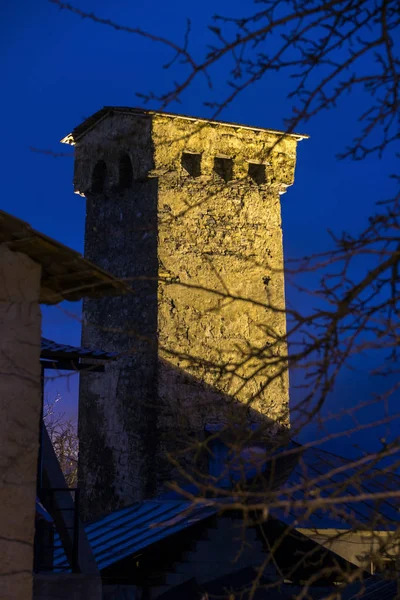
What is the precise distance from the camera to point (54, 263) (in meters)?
5.21

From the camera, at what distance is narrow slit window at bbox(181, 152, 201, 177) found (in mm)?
12938

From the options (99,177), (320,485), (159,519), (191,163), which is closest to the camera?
(320,485)

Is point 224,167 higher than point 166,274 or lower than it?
higher

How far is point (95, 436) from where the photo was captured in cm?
1337

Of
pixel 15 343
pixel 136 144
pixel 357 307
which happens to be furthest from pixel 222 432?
pixel 136 144

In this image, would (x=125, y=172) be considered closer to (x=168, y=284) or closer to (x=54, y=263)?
(x=168, y=284)

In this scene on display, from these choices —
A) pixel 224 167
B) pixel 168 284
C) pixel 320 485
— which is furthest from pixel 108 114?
pixel 320 485

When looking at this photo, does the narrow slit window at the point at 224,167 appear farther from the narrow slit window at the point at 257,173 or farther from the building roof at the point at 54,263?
the building roof at the point at 54,263

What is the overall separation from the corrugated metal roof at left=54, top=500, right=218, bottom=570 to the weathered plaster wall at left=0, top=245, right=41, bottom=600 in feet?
12.3

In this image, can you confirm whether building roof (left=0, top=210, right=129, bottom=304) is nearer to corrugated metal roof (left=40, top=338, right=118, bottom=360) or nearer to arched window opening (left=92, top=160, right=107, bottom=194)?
corrugated metal roof (left=40, top=338, right=118, bottom=360)

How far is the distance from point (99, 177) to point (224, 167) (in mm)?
1967

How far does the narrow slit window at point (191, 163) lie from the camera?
12938mm

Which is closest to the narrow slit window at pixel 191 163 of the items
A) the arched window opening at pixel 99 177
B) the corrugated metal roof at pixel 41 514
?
the arched window opening at pixel 99 177

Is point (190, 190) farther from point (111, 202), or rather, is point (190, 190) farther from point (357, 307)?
point (357, 307)
